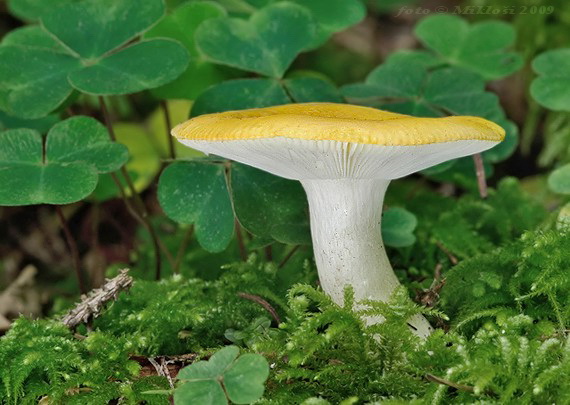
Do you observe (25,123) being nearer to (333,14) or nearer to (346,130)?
(333,14)

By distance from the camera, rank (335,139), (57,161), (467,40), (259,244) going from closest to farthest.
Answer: (335,139), (57,161), (259,244), (467,40)

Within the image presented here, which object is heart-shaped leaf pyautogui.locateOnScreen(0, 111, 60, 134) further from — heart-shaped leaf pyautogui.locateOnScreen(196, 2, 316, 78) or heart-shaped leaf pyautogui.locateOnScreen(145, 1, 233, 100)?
heart-shaped leaf pyautogui.locateOnScreen(196, 2, 316, 78)

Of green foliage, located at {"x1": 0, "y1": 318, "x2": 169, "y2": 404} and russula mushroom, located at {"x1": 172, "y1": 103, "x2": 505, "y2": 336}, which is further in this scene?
green foliage, located at {"x1": 0, "y1": 318, "x2": 169, "y2": 404}

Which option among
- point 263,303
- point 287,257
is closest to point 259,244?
Result: point 287,257

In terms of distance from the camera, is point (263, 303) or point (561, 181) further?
point (561, 181)

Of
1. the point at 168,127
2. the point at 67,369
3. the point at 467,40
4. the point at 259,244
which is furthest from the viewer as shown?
the point at 467,40

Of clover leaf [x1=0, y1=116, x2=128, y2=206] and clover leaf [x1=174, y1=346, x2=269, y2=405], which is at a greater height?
clover leaf [x1=0, y1=116, x2=128, y2=206]

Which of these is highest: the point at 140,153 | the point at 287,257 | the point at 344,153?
the point at 344,153

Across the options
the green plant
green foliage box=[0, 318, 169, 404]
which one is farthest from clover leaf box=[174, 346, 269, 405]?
green foliage box=[0, 318, 169, 404]
